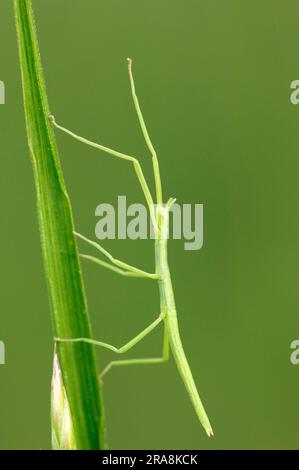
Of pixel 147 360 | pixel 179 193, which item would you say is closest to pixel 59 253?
pixel 147 360

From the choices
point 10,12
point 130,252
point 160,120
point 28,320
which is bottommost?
point 28,320

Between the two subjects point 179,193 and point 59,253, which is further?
point 179,193

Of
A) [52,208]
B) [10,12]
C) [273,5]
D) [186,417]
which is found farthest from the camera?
[273,5]

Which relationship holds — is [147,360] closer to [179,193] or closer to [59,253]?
[59,253]

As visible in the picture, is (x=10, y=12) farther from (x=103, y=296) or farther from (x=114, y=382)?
(x=114, y=382)

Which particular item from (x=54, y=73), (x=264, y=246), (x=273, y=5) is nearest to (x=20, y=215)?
(x=54, y=73)

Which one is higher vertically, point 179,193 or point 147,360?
point 179,193
